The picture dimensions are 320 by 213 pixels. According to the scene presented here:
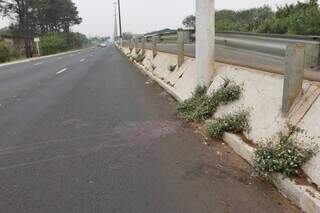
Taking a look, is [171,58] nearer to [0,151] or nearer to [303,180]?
[0,151]

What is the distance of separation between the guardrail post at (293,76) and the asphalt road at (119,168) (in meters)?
0.94

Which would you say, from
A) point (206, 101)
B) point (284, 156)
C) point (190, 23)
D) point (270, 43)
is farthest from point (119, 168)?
point (190, 23)

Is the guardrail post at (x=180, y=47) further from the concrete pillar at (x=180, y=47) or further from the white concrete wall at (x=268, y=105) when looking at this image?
the white concrete wall at (x=268, y=105)

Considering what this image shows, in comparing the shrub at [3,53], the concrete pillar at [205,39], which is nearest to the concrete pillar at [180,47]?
the concrete pillar at [205,39]

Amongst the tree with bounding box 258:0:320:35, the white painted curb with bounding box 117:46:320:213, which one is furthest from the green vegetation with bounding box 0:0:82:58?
the white painted curb with bounding box 117:46:320:213

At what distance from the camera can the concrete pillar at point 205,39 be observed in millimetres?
7215

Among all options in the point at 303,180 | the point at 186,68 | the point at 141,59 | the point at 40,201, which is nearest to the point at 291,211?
the point at 303,180

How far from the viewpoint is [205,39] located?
24.2 feet

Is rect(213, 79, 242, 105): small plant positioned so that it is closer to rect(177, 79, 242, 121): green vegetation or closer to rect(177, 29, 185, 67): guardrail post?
rect(177, 79, 242, 121): green vegetation

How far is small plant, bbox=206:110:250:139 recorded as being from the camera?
5382mm

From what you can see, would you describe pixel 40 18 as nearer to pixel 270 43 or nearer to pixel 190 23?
pixel 190 23

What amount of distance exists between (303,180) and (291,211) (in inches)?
15.7

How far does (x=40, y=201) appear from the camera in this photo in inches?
150

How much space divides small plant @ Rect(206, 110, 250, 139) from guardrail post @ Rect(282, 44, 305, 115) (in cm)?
75
